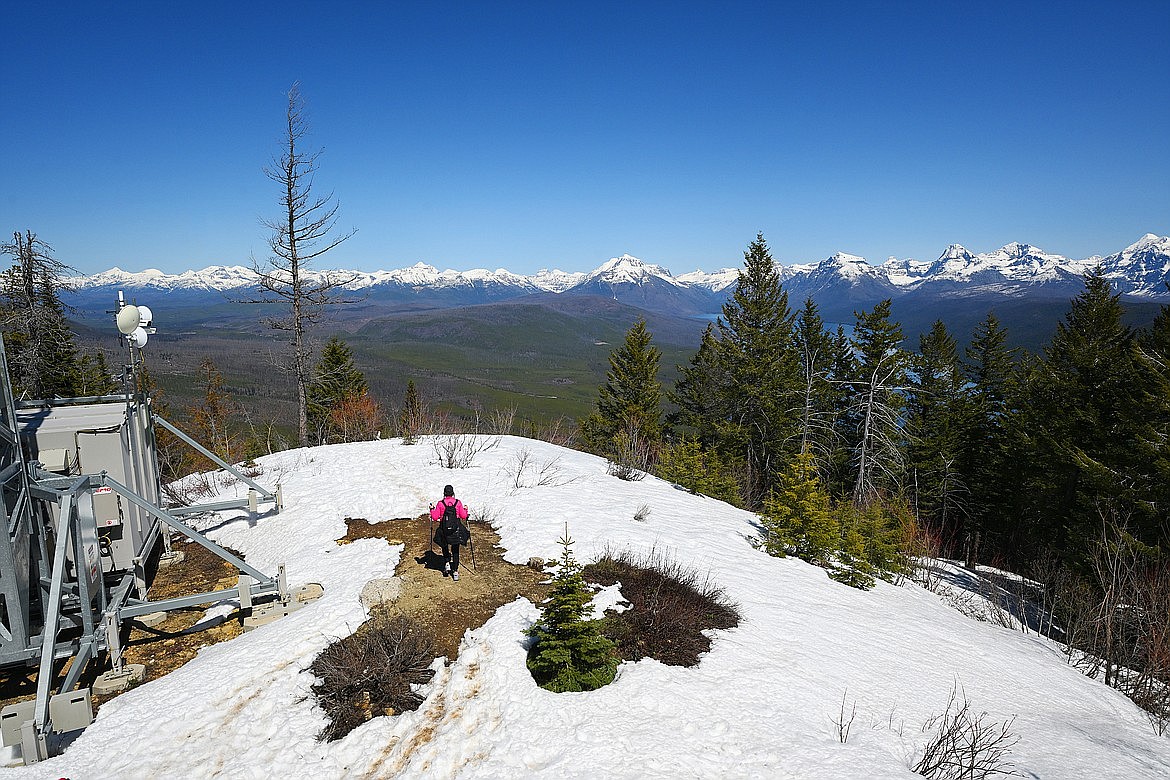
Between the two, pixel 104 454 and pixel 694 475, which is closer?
pixel 104 454

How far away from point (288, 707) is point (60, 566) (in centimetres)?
312

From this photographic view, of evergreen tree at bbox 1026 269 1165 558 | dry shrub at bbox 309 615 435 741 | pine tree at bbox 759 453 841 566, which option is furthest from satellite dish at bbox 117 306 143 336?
evergreen tree at bbox 1026 269 1165 558

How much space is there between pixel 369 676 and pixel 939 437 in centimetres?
3264

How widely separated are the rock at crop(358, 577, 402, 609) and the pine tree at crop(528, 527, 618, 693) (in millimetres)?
2932

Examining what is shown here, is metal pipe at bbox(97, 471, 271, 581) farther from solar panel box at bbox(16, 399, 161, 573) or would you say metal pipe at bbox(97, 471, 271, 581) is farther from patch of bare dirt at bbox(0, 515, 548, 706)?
patch of bare dirt at bbox(0, 515, 548, 706)

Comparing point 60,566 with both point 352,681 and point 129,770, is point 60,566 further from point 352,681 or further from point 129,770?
point 352,681

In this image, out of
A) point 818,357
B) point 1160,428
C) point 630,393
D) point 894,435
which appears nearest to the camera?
point 1160,428

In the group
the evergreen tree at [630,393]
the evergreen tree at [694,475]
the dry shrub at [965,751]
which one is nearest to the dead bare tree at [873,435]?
the evergreen tree at [694,475]

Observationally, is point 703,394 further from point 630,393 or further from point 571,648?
point 571,648

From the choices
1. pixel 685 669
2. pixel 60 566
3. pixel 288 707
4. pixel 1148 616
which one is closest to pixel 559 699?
pixel 685 669

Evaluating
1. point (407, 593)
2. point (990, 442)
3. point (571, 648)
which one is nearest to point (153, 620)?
point (407, 593)

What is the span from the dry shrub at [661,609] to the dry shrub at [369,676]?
2.49 metres

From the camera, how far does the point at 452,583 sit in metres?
8.80

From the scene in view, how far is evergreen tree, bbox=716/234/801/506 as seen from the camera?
3164 cm
